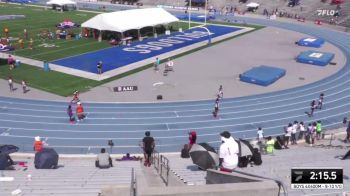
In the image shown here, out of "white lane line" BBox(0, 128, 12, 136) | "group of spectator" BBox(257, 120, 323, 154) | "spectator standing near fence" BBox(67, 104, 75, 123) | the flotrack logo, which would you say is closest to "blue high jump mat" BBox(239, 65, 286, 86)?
"group of spectator" BBox(257, 120, 323, 154)

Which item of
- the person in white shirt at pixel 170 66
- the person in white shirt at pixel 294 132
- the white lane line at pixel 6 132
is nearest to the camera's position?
the person in white shirt at pixel 294 132

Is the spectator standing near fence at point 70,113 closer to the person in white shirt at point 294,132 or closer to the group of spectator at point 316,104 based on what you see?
the person in white shirt at point 294,132

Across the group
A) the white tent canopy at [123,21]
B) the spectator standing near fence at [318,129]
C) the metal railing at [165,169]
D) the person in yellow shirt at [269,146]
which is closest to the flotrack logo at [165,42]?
the white tent canopy at [123,21]

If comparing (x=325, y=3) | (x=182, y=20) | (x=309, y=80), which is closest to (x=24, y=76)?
(x=309, y=80)

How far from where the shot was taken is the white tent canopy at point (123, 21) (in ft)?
149

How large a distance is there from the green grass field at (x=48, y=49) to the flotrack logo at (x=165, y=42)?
3456mm

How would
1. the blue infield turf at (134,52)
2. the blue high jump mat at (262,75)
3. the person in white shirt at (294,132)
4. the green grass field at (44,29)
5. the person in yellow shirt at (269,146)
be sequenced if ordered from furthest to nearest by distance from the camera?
the green grass field at (44,29)
the blue infield turf at (134,52)
the blue high jump mat at (262,75)
the person in white shirt at (294,132)
the person in yellow shirt at (269,146)

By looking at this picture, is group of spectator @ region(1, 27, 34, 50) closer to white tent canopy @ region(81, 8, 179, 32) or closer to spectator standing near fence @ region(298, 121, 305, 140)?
white tent canopy @ region(81, 8, 179, 32)

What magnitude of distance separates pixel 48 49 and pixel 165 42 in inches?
520

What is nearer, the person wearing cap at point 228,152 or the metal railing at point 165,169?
the person wearing cap at point 228,152

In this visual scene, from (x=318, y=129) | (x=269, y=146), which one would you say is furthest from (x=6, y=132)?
(x=318, y=129)

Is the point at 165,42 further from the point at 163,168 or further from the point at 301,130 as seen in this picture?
the point at 163,168

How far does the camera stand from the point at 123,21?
152 ft

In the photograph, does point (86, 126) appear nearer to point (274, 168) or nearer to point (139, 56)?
point (274, 168)
